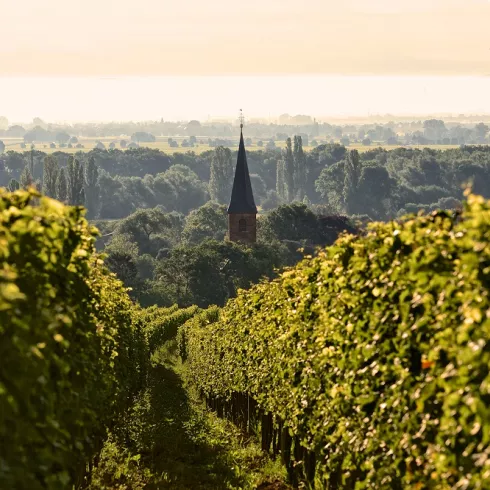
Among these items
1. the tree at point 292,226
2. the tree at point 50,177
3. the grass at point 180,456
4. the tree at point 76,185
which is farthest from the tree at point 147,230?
the grass at point 180,456

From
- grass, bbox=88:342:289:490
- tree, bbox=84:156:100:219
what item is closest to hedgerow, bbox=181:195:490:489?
grass, bbox=88:342:289:490

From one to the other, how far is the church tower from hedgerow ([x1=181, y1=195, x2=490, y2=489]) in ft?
297

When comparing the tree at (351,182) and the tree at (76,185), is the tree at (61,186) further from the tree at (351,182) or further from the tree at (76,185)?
the tree at (351,182)

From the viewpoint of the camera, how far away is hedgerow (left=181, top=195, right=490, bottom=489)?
644 centimetres

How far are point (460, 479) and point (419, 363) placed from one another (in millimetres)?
1560

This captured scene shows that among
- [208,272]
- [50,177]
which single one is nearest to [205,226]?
[50,177]

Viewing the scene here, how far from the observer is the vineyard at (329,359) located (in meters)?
6.38

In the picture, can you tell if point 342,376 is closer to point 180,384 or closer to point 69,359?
point 69,359

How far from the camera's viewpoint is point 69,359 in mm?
8703

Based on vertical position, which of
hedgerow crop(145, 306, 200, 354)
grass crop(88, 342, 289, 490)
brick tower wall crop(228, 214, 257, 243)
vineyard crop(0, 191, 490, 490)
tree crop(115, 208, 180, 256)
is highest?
vineyard crop(0, 191, 490, 490)

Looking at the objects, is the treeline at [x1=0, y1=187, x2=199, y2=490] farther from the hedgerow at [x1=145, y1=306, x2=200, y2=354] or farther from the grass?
the hedgerow at [x1=145, y1=306, x2=200, y2=354]

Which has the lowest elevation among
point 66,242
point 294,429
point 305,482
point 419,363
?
point 305,482

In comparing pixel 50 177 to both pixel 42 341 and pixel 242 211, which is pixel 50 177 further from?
pixel 42 341

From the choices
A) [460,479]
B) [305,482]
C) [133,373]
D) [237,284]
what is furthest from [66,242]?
[237,284]
